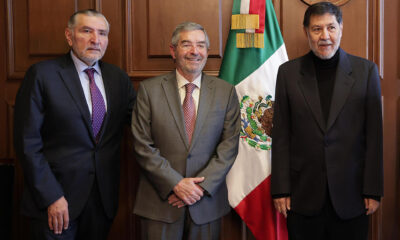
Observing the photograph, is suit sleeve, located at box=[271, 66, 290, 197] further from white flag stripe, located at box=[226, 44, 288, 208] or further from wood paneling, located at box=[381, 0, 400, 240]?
wood paneling, located at box=[381, 0, 400, 240]

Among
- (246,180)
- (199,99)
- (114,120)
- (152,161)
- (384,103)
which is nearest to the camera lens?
(152,161)

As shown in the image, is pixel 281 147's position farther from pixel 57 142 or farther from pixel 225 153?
pixel 57 142

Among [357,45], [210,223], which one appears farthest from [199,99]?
[357,45]

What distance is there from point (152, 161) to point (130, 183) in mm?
862

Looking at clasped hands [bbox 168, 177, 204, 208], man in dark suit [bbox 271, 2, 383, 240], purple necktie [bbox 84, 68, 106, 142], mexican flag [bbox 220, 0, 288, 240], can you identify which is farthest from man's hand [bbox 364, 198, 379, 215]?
purple necktie [bbox 84, 68, 106, 142]

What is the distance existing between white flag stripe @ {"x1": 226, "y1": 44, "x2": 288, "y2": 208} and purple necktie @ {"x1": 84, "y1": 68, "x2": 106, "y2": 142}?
94 centimetres

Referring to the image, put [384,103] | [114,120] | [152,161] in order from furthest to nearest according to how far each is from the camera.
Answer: [384,103], [114,120], [152,161]

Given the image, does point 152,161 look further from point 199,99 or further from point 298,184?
point 298,184

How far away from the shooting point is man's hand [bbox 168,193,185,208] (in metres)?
1.82

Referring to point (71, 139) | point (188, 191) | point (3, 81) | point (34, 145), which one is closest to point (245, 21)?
point (188, 191)

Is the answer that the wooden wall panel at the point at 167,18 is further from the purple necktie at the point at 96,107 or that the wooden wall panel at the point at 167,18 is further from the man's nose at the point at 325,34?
the man's nose at the point at 325,34

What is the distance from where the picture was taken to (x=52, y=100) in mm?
1884

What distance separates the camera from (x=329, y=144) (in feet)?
5.83

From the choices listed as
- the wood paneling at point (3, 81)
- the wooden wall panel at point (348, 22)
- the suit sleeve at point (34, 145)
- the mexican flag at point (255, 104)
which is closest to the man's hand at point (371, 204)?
the mexican flag at point (255, 104)
